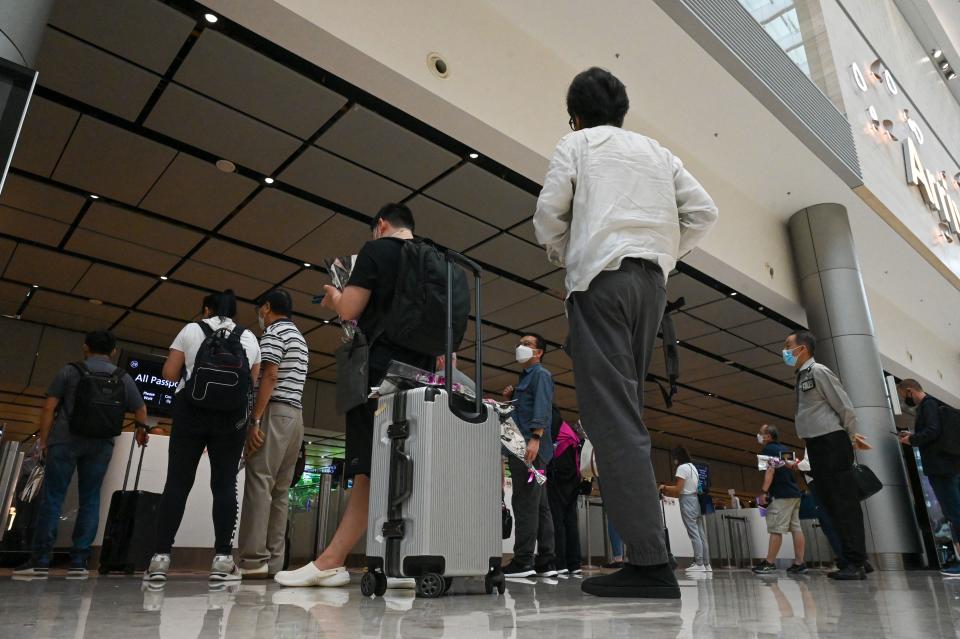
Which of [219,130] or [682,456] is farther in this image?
[682,456]

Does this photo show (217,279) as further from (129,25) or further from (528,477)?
(528,477)

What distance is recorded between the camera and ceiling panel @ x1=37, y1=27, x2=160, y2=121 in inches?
178

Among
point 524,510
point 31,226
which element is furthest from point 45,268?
point 524,510

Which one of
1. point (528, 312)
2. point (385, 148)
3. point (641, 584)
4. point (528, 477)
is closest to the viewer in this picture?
point (641, 584)

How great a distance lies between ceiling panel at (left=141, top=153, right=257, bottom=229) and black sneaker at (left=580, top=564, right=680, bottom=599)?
17.7 feet

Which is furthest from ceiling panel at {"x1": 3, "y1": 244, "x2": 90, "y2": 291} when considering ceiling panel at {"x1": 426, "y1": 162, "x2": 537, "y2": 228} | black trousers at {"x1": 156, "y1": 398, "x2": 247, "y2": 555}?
black trousers at {"x1": 156, "y1": 398, "x2": 247, "y2": 555}

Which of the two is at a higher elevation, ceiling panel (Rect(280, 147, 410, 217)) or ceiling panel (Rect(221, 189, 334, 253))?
ceiling panel (Rect(280, 147, 410, 217))

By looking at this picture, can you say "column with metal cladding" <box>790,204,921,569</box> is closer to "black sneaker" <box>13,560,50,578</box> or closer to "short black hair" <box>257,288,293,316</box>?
"short black hair" <box>257,288,293,316</box>

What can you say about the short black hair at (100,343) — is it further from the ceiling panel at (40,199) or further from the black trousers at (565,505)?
the black trousers at (565,505)

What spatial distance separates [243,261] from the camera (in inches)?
302

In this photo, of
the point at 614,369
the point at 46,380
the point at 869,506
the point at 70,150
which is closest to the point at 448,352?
the point at 614,369

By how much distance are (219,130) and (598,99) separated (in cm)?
409

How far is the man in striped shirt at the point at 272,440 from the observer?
142 inches

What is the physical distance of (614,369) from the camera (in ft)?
6.36
